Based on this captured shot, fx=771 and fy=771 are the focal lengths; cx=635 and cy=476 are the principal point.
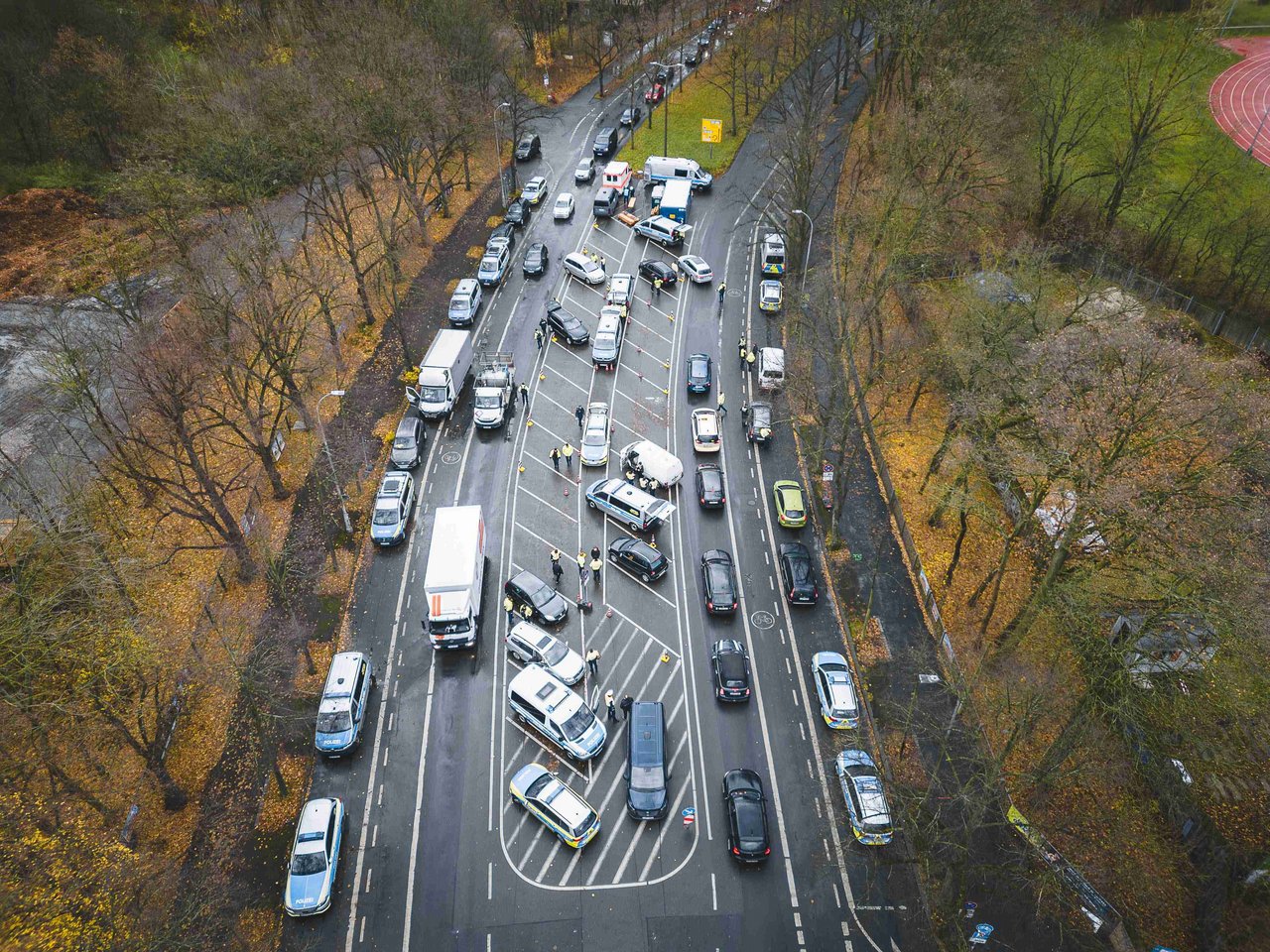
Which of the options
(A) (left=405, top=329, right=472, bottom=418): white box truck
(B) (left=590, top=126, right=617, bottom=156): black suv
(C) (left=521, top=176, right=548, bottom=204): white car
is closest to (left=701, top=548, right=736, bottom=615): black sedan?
(A) (left=405, top=329, right=472, bottom=418): white box truck

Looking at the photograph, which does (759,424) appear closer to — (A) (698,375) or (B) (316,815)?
(A) (698,375)

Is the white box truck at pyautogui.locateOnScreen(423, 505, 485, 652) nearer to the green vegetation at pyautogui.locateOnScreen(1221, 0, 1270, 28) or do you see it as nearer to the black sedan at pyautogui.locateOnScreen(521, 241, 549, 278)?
the black sedan at pyautogui.locateOnScreen(521, 241, 549, 278)

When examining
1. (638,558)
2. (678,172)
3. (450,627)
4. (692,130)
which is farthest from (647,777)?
(692,130)

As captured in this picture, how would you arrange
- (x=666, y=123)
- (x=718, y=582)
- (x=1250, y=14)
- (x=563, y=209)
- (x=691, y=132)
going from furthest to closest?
1. (x=691, y=132)
2. (x=1250, y=14)
3. (x=666, y=123)
4. (x=563, y=209)
5. (x=718, y=582)

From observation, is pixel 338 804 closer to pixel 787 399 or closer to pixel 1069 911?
pixel 1069 911

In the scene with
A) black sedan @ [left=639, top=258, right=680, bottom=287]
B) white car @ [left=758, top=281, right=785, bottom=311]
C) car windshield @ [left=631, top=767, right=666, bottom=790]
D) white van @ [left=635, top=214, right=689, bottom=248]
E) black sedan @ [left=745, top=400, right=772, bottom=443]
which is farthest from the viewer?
white van @ [left=635, top=214, right=689, bottom=248]

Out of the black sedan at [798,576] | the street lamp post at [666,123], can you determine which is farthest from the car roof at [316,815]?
the street lamp post at [666,123]

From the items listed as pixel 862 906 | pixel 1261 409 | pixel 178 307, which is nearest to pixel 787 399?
pixel 1261 409
